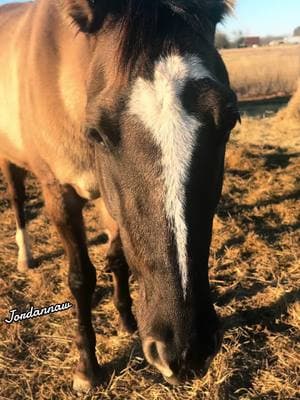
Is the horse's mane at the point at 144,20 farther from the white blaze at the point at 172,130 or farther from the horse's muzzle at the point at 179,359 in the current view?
the horse's muzzle at the point at 179,359

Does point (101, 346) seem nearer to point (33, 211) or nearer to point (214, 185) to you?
point (214, 185)

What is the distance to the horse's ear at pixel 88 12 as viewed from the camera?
186 cm

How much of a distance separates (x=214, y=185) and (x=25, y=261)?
9.57 feet

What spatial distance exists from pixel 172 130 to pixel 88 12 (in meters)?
0.79


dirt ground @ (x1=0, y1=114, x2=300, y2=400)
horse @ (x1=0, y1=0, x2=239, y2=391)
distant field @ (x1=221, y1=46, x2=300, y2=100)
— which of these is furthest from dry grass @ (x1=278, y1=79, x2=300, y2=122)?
horse @ (x1=0, y1=0, x2=239, y2=391)

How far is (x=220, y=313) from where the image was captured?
3.25 m

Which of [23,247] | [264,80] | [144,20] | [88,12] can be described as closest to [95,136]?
[144,20]

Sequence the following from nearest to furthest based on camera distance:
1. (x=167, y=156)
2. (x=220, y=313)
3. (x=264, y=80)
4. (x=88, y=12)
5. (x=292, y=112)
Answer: (x=167, y=156) → (x=88, y=12) → (x=220, y=313) → (x=292, y=112) → (x=264, y=80)

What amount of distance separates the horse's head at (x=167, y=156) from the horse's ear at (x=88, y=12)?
175 millimetres

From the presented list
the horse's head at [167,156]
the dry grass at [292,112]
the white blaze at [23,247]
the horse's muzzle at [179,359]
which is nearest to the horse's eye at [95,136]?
the horse's head at [167,156]

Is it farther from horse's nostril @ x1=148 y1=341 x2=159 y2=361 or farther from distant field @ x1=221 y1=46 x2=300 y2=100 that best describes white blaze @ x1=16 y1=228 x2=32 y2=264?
distant field @ x1=221 y1=46 x2=300 y2=100

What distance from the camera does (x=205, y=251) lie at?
1.67 m

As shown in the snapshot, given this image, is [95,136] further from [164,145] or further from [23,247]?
[23,247]

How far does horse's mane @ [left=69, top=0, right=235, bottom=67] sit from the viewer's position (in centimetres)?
165
